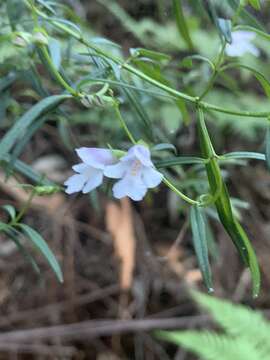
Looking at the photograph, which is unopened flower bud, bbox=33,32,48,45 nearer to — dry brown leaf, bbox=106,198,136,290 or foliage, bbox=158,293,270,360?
foliage, bbox=158,293,270,360

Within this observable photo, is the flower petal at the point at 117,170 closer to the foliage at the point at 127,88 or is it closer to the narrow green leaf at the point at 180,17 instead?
the foliage at the point at 127,88

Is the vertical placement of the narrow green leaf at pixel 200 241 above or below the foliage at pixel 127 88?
below

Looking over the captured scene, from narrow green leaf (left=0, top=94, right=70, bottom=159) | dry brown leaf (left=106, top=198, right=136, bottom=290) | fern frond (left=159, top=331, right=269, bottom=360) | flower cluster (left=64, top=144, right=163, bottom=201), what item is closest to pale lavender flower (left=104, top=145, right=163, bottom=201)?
flower cluster (left=64, top=144, right=163, bottom=201)

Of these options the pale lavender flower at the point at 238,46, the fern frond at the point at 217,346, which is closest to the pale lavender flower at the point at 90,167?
the pale lavender flower at the point at 238,46

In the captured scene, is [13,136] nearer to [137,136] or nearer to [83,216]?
[137,136]

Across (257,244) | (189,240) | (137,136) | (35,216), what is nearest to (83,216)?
(35,216)

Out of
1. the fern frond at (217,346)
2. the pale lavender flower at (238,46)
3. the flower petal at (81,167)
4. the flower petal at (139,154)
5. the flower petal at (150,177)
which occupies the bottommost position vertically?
the fern frond at (217,346)
